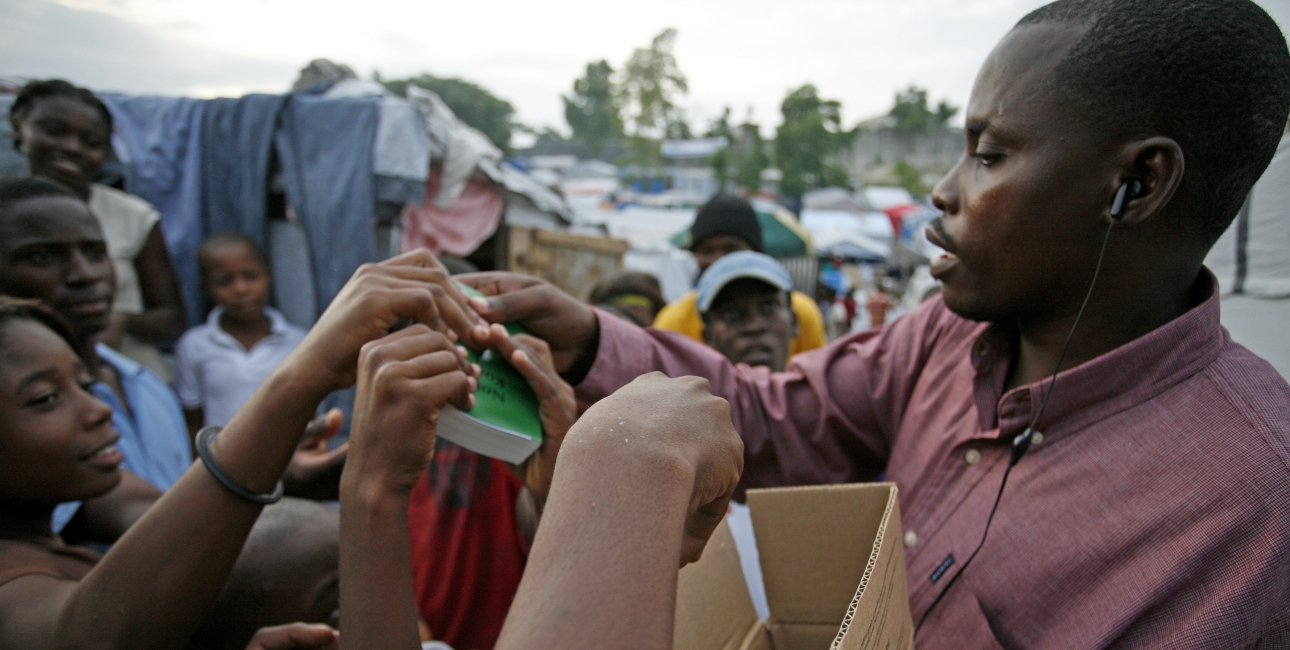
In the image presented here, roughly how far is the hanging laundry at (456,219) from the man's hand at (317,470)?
3.16 meters

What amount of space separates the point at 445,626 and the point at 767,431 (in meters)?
1.24

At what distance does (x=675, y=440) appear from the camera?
72 centimetres

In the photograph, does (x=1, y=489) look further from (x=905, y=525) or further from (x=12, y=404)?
(x=905, y=525)

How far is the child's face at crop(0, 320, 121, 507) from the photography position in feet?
4.19

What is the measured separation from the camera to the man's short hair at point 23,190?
87.2 inches

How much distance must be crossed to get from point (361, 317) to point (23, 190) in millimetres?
1927

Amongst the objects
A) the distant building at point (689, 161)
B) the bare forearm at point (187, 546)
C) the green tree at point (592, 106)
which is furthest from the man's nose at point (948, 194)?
the green tree at point (592, 106)

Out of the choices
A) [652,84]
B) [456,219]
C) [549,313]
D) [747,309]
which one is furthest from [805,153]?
[549,313]

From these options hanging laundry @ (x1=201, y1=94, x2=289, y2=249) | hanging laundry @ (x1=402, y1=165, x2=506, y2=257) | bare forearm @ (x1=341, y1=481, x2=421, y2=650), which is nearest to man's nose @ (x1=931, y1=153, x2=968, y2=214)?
bare forearm @ (x1=341, y1=481, x2=421, y2=650)

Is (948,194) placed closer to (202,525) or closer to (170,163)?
(202,525)

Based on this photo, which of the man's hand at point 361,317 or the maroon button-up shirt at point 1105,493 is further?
the man's hand at point 361,317

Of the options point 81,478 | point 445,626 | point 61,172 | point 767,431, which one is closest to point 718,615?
point 767,431

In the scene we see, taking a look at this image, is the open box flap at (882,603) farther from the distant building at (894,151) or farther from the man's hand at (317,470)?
the distant building at (894,151)

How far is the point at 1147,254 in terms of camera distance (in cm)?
114
